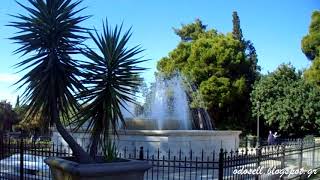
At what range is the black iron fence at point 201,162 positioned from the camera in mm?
8875

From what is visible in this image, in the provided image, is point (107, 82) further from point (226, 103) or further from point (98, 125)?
point (226, 103)

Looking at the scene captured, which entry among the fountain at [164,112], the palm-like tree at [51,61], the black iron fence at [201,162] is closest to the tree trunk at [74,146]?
the palm-like tree at [51,61]

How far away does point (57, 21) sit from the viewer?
6473 millimetres

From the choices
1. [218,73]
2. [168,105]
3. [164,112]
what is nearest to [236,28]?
[218,73]

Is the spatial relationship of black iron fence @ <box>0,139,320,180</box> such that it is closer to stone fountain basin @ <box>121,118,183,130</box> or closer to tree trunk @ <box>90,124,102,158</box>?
tree trunk @ <box>90,124,102,158</box>

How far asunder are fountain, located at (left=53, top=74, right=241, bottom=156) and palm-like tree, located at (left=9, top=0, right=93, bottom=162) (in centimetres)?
253

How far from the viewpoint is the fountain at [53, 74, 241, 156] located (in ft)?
43.1

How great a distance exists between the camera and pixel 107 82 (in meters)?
6.56

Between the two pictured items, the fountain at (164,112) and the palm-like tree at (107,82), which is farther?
the fountain at (164,112)

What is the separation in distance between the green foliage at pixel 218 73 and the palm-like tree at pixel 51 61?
3251 cm

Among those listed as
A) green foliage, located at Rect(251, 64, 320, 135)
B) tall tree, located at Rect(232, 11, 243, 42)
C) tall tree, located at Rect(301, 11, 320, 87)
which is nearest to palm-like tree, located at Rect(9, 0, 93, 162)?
green foliage, located at Rect(251, 64, 320, 135)

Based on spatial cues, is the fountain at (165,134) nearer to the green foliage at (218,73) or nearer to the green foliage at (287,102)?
the green foliage at (287,102)

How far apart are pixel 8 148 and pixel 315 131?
29.2m

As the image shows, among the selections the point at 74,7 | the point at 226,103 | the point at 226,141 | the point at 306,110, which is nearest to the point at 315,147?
the point at 226,141
